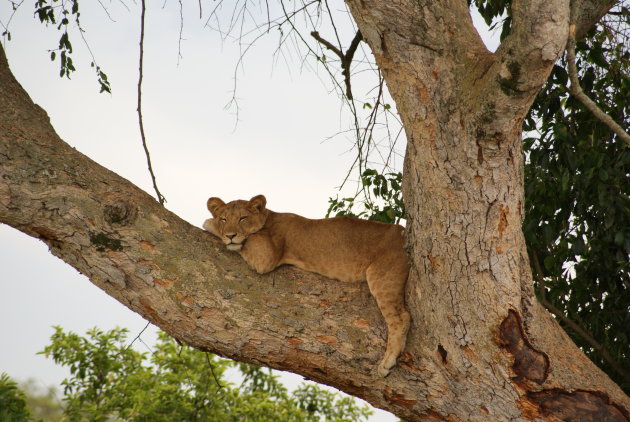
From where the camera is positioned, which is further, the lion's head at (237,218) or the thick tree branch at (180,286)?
the lion's head at (237,218)

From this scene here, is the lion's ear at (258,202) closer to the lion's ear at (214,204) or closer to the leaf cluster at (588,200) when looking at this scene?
the lion's ear at (214,204)

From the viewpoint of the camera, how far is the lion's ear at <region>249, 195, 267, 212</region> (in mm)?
4926

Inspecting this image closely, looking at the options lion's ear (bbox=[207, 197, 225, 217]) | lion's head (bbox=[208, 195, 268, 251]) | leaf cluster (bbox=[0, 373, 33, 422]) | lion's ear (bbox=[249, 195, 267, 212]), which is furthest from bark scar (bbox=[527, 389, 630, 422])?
leaf cluster (bbox=[0, 373, 33, 422])

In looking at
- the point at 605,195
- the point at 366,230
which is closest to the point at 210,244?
the point at 366,230

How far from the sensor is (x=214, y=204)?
493 cm

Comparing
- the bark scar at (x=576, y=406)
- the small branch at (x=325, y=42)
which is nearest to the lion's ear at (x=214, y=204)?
the small branch at (x=325, y=42)

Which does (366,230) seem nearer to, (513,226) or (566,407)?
(513,226)

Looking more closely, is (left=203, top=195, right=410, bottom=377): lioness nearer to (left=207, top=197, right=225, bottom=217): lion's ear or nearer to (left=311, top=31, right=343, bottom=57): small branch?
(left=207, top=197, right=225, bottom=217): lion's ear

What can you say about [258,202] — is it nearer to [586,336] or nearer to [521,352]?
[521,352]

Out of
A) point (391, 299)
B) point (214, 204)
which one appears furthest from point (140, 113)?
point (391, 299)

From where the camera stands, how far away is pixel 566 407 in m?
3.52

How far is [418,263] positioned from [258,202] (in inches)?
64.1

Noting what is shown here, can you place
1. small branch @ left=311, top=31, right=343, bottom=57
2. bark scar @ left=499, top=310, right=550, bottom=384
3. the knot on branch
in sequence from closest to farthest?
bark scar @ left=499, top=310, right=550, bottom=384 < the knot on branch < small branch @ left=311, top=31, right=343, bottom=57

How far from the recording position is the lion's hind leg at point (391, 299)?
3.64m
